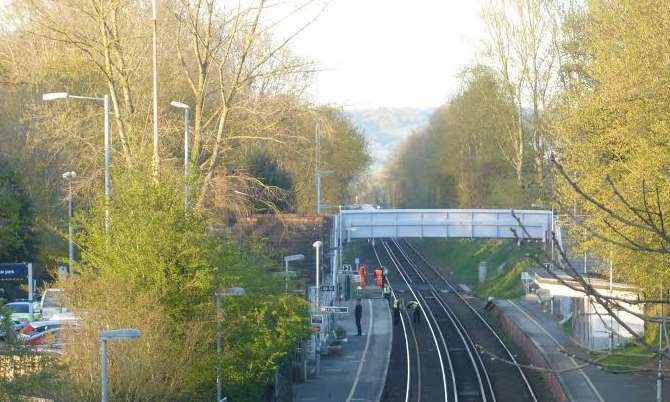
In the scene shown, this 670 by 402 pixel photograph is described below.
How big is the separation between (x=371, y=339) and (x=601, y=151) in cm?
1662

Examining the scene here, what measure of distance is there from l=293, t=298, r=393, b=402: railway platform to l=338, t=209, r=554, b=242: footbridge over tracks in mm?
7094

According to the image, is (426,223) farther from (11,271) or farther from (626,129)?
(626,129)

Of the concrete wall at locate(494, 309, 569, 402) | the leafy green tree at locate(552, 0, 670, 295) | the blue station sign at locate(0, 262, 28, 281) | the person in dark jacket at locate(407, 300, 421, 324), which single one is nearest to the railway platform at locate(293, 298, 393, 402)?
the person in dark jacket at locate(407, 300, 421, 324)

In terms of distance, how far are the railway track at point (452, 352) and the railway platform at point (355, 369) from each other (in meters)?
1.05

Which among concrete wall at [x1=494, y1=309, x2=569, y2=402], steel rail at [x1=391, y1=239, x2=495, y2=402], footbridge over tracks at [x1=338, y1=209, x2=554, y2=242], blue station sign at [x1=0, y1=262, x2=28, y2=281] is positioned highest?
footbridge over tracks at [x1=338, y1=209, x2=554, y2=242]

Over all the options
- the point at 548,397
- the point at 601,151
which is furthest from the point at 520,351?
the point at 601,151

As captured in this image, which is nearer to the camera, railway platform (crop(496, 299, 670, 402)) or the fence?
the fence

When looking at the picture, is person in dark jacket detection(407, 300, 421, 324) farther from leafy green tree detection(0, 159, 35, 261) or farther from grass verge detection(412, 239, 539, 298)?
leafy green tree detection(0, 159, 35, 261)

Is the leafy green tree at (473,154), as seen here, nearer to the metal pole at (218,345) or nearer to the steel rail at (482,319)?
the steel rail at (482,319)

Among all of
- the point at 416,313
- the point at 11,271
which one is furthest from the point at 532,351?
the point at 11,271

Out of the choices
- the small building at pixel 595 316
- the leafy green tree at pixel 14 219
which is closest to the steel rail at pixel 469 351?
the small building at pixel 595 316

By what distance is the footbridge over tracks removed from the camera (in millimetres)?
55031

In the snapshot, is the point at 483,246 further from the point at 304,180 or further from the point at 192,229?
the point at 192,229

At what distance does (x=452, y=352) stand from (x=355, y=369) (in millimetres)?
6923
